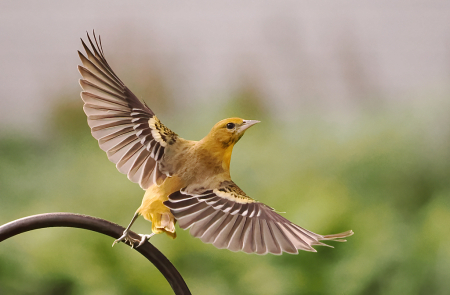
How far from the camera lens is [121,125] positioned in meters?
1.06

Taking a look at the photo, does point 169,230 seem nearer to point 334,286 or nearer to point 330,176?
point 334,286

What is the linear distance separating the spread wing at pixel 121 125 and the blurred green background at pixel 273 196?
1.59 m

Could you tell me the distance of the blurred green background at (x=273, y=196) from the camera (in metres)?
2.46

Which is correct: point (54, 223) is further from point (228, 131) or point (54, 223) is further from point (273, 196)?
point (273, 196)

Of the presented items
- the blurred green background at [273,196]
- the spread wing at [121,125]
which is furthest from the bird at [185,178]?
the blurred green background at [273,196]

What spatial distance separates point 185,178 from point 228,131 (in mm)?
154

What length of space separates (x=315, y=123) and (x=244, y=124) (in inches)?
93.6

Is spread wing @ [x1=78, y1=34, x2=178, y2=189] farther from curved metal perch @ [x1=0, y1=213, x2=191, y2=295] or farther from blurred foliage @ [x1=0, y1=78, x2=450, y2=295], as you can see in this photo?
blurred foliage @ [x1=0, y1=78, x2=450, y2=295]

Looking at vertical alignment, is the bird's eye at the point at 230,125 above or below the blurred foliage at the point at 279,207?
above

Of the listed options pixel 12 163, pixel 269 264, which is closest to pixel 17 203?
pixel 12 163

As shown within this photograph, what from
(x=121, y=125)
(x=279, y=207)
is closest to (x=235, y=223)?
(x=121, y=125)

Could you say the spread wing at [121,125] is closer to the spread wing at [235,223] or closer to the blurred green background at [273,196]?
the spread wing at [235,223]

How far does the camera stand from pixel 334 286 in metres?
2.43

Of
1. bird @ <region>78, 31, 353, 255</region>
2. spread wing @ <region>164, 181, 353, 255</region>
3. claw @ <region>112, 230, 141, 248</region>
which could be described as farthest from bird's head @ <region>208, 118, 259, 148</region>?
claw @ <region>112, 230, 141, 248</region>
